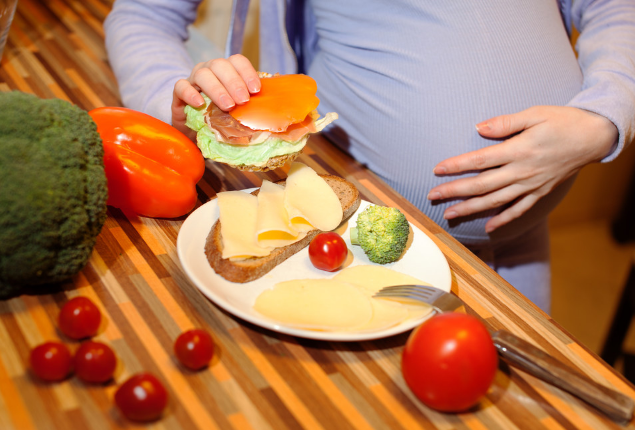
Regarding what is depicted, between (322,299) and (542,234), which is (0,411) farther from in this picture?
(542,234)

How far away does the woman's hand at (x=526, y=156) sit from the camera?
154 cm

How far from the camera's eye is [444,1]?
5.46ft

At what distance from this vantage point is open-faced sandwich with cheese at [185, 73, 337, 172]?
1.36 m

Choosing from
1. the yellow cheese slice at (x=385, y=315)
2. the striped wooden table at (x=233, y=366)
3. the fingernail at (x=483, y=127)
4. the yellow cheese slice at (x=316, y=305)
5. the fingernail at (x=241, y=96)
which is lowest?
the striped wooden table at (x=233, y=366)

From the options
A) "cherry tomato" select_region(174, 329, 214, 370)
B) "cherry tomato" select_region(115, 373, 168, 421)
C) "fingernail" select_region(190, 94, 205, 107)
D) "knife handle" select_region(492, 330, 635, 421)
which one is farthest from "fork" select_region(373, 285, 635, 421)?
"fingernail" select_region(190, 94, 205, 107)

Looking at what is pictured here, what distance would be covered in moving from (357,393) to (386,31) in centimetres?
123

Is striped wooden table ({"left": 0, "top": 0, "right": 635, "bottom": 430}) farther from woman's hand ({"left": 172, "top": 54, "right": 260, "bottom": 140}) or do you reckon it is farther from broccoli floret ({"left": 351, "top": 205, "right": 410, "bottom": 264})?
woman's hand ({"left": 172, "top": 54, "right": 260, "bottom": 140})

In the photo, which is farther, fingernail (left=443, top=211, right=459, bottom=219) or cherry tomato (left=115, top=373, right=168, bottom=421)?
fingernail (left=443, top=211, right=459, bottom=219)

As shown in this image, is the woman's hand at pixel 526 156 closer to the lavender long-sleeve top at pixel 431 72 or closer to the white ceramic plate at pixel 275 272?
the lavender long-sleeve top at pixel 431 72

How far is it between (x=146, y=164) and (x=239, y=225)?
0.31 meters

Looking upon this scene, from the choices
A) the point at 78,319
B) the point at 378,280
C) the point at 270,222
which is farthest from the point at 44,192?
the point at 378,280

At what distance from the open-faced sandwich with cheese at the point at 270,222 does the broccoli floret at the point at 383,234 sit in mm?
88

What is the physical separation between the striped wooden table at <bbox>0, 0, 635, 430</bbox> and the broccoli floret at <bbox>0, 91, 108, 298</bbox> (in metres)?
0.10

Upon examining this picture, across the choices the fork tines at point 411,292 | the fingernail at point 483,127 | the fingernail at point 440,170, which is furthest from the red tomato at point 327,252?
the fingernail at point 483,127
